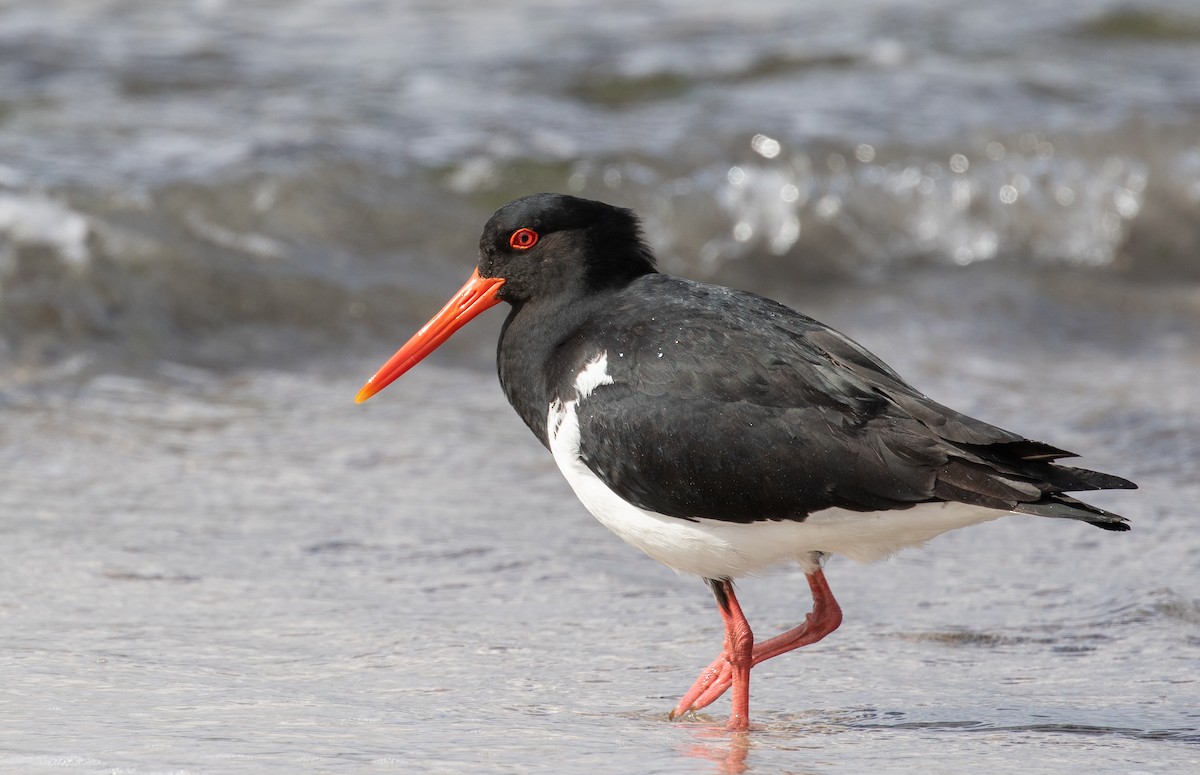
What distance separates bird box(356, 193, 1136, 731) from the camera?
3.63 meters

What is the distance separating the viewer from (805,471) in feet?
12.1

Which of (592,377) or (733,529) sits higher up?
(592,377)

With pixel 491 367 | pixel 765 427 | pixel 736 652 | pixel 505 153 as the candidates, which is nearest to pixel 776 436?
pixel 765 427

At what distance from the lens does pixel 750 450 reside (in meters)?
3.73

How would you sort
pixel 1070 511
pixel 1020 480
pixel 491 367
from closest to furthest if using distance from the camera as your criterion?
pixel 1070 511, pixel 1020 480, pixel 491 367

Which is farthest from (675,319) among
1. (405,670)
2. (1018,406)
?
(1018,406)

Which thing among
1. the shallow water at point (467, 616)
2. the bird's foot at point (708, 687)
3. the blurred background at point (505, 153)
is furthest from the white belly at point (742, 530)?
the blurred background at point (505, 153)

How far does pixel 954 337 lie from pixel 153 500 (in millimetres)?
4536

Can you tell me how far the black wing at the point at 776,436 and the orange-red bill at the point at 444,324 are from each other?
2.32ft

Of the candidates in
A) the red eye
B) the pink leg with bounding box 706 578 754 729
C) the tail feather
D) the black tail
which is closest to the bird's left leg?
the pink leg with bounding box 706 578 754 729

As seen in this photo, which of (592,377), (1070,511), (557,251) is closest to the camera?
(1070,511)

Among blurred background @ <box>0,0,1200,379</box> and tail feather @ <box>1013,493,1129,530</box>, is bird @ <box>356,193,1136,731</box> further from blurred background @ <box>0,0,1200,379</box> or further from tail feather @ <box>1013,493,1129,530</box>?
blurred background @ <box>0,0,1200,379</box>

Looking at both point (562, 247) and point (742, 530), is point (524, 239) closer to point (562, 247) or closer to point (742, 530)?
point (562, 247)

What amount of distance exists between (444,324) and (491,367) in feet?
9.84
